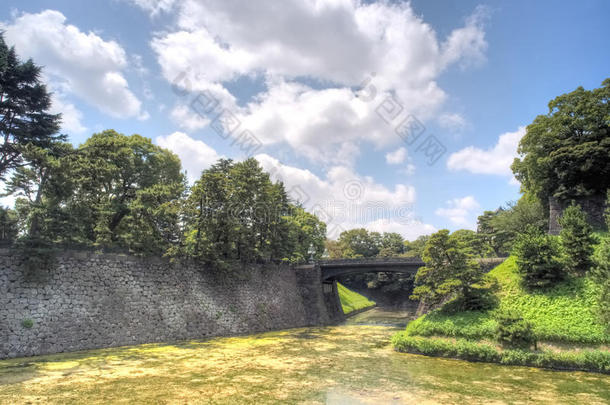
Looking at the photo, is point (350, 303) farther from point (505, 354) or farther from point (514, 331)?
point (514, 331)

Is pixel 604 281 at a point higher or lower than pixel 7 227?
lower

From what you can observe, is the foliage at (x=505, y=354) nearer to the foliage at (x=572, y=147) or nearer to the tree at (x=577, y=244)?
the tree at (x=577, y=244)

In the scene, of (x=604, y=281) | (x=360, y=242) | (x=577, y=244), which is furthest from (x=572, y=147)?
(x=360, y=242)

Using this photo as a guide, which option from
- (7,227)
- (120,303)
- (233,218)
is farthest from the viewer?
(233,218)

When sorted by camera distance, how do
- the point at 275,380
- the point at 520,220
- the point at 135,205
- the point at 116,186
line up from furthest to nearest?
the point at 520,220, the point at 116,186, the point at 135,205, the point at 275,380

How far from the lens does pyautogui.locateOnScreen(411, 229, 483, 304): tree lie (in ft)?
73.4

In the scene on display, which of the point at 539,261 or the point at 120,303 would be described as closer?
the point at 539,261

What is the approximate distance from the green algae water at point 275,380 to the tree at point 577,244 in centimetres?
939

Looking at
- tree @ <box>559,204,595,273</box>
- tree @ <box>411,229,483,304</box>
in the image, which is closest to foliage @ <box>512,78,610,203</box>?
tree @ <box>559,204,595,273</box>

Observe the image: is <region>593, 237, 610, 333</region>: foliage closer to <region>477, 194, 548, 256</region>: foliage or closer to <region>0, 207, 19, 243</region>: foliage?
<region>477, 194, 548, 256</region>: foliage

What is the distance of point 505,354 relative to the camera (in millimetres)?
17469

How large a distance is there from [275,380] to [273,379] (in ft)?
0.63

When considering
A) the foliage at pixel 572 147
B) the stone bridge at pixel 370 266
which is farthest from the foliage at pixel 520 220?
the stone bridge at pixel 370 266

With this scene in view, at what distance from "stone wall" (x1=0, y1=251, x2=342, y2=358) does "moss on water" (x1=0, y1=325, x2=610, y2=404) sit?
67.3 inches
